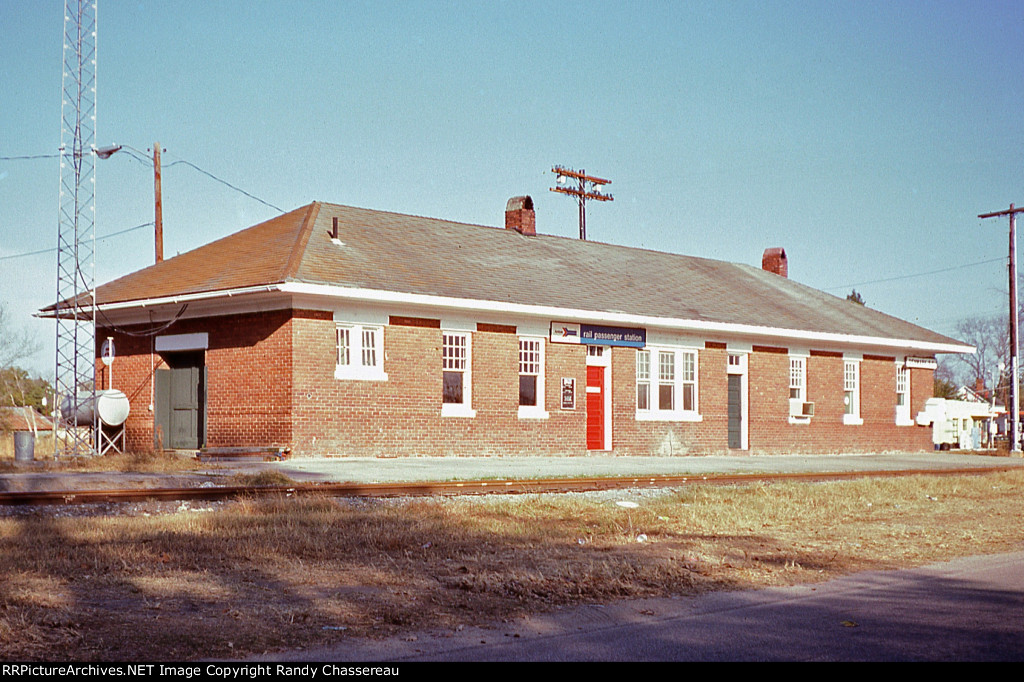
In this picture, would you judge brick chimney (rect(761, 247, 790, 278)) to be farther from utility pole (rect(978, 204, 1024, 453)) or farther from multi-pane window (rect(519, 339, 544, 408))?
multi-pane window (rect(519, 339, 544, 408))

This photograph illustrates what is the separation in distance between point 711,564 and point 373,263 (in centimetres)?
1698

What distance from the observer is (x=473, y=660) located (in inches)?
242

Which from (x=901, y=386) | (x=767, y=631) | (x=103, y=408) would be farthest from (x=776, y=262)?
(x=767, y=631)

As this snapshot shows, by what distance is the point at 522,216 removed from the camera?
34.0 m

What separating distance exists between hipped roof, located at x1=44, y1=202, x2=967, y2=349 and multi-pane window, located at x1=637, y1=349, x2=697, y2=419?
122 centimetres

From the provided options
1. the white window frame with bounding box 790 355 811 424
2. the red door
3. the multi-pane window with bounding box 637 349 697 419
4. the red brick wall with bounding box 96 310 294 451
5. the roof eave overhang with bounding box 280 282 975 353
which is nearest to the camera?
the roof eave overhang with bounding box 280 282 975 353

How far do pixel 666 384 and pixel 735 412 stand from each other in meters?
3.28

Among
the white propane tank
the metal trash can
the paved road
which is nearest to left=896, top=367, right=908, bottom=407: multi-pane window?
the white propane tank

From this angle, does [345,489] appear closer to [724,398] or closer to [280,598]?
[280,598]

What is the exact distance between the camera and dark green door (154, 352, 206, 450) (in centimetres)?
2564

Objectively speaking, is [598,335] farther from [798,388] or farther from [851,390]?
[851,390]

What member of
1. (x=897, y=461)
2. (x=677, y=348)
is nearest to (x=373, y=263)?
(x=677, y=348)

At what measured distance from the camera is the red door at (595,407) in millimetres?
28719

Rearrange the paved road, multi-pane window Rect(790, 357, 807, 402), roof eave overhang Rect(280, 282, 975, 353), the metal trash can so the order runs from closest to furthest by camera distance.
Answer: the paved road < the metal trash can < roof eave overhang Rect(280, 282, 975, 353) < multi-pane window Rect(790, 357, 807, 402)
